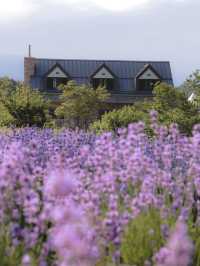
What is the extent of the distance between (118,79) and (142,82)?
64.7 inches

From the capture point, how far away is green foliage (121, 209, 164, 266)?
415 cm

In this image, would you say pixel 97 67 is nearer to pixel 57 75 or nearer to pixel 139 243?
pixel 57 75

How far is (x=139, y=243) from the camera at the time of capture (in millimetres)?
4156

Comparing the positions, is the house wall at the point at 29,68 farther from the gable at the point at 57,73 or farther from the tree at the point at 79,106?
the tree at the point at 79,106

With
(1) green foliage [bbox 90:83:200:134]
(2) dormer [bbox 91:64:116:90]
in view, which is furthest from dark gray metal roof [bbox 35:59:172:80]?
(1) green foliage [bbox 90:83:200:134]

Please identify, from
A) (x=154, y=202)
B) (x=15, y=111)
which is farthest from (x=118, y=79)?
(x=154, y=202)

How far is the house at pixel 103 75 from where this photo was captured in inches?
1622

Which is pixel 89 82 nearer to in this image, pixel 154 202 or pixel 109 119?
pixel 109 119

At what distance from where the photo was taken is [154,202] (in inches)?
171

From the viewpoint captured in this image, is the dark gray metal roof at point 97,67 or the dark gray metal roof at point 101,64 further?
the dark gray metal roof at point 97,67

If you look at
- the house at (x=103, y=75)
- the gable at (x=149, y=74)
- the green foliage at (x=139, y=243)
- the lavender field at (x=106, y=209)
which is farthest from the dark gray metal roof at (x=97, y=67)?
the green foliage at (x=139, y=243)

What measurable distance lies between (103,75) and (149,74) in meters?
3.11

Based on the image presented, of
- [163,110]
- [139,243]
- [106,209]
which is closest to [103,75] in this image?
[163,110]

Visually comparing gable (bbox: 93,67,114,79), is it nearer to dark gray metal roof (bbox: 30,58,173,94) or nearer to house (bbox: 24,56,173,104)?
house (bbox: 24,56,173,104)
